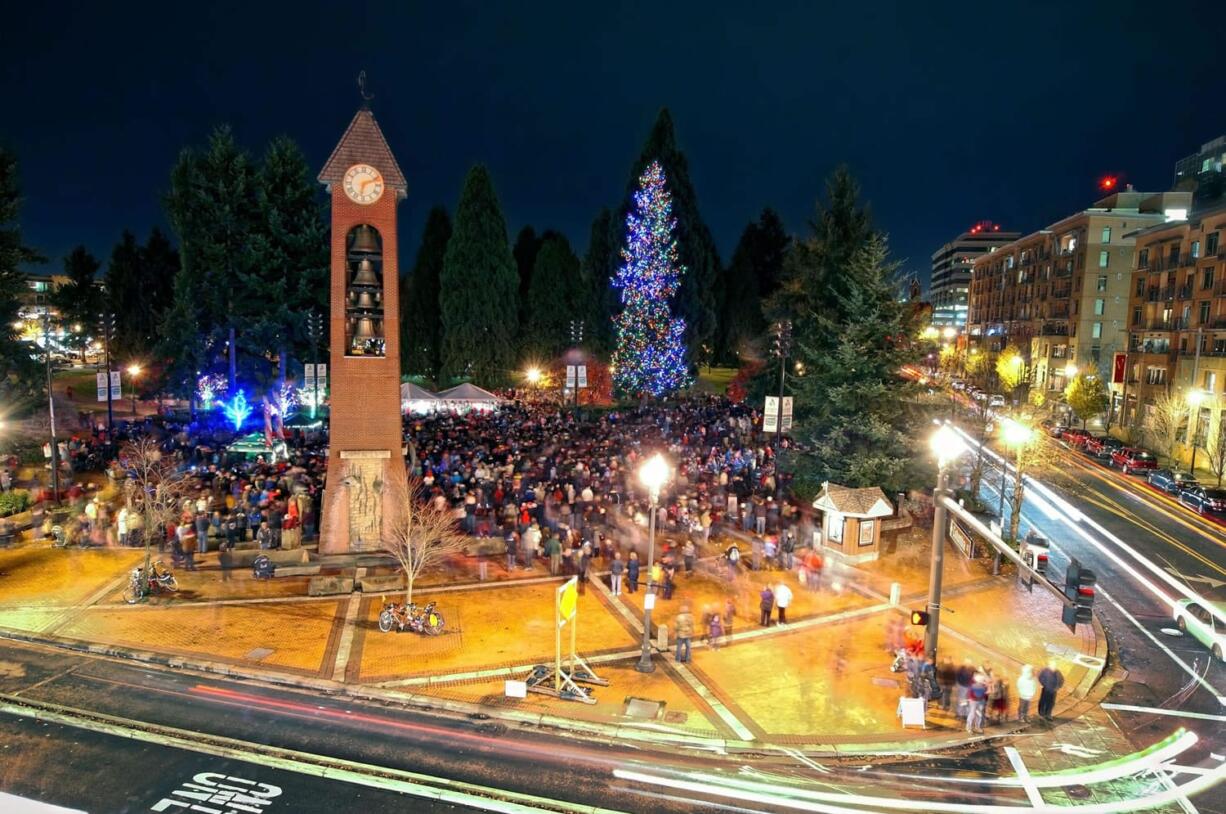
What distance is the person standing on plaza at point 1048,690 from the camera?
13.2 m

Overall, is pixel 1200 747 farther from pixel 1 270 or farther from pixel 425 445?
pixel 1 270

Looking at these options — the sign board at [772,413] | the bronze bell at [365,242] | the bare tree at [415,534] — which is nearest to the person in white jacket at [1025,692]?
the bare tree at [415,534]

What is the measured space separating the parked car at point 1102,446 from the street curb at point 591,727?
32567 mm

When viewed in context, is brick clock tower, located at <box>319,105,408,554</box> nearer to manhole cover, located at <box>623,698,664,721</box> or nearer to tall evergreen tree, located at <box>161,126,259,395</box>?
manhole cover, located at <box>623,698,664,721</box>

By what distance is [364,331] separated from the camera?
21.2 metres

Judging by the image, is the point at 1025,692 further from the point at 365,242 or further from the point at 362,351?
the point at 365,242

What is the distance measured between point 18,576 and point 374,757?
1402 centimetres

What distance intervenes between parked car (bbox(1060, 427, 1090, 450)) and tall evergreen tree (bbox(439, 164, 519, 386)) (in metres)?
39.5

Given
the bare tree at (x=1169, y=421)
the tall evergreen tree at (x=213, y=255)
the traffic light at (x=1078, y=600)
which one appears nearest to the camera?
the traffic light at (x=1078, y=600)

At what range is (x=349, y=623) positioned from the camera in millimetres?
16625

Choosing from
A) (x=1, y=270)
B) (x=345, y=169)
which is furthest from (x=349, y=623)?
(x=1, y=270)

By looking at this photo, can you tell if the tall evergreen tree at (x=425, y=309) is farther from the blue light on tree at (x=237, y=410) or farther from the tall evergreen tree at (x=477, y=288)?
the blue light on tree at (x=237, y=410)

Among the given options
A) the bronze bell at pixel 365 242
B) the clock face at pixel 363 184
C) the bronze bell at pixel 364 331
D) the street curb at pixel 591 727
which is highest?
the clock face at pixel 363 184

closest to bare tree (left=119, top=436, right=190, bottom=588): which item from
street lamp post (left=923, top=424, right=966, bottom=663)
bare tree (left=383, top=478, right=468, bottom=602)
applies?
bare tree (left=383, top=478, right=468, bottom=602)
